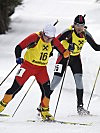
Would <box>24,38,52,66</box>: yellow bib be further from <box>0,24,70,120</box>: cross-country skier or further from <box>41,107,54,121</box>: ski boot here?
<box>41,107,54,121</box>: ski boot

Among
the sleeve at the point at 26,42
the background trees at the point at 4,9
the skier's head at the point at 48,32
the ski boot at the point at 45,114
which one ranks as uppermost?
the skier's head at the point at 48,32

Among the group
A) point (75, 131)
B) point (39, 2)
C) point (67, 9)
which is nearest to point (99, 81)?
point (75, 131)

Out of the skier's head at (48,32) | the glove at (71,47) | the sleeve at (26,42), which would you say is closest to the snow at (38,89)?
the sleeve at (26,42)

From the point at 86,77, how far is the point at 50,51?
6612 mm

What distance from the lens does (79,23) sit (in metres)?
7.80

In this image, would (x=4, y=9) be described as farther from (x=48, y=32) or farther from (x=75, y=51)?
(x=48, y=32)

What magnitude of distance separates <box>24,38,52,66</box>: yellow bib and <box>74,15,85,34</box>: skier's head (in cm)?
92

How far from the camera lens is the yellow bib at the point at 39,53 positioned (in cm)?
714

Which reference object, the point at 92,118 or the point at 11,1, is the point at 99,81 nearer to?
the point at 92,118

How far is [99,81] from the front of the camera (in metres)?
13.0

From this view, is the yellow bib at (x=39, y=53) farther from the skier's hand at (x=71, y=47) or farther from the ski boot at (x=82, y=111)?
the ski boot at (x=82, y=111)

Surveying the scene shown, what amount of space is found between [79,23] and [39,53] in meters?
1.16

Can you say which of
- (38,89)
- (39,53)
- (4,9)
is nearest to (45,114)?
(39,53)

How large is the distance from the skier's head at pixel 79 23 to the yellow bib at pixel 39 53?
3.03 ft
